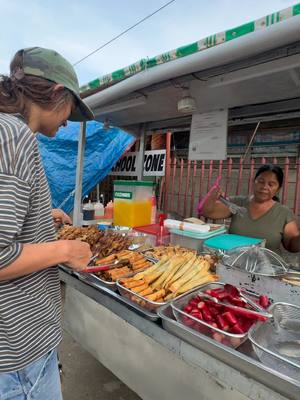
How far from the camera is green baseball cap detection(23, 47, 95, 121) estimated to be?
39.8 inches

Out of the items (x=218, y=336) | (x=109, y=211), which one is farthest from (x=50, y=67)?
(x=109, y=211)

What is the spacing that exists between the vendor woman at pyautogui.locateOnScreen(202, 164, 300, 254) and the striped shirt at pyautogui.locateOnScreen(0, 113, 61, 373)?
195cm

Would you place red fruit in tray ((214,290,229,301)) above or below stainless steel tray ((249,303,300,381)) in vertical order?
above

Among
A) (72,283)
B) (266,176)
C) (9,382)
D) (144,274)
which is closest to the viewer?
(9,382)

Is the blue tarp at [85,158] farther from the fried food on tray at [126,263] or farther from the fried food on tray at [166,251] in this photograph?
the fried food on tray at [126,263]

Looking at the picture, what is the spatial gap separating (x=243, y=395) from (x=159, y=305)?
1.77ft

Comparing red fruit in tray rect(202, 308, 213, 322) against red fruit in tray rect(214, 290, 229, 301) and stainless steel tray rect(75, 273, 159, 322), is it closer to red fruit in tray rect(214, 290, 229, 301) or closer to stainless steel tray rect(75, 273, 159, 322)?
red fruit in tray rect(214, 290, 229, 301)

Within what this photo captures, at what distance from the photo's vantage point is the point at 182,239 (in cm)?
250

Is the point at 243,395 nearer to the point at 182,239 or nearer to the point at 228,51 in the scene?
the point at 182,239

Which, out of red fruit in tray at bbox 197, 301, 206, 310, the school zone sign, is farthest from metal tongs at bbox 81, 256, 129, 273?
the school zone sign

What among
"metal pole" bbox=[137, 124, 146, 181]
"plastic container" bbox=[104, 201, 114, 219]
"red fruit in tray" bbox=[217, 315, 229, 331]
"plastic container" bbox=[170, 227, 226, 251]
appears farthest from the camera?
"metal pole" bbox=[137, 124, 146, 181]

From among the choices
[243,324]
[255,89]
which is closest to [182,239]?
[243,324]

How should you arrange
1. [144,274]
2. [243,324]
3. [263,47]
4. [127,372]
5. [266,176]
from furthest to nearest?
[266,176] → [144,274] → [127,372] → [263,47] → [243,324]

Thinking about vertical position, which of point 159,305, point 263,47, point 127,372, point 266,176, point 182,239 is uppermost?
point 263,47
